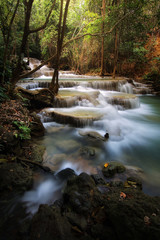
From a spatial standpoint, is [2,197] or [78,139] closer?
[2,197]

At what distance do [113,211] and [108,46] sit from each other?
702 inches

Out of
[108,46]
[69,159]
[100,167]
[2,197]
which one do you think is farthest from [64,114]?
[108,46]

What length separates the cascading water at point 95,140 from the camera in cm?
322

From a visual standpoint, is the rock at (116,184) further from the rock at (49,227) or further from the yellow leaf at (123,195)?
the rock at (49,227)

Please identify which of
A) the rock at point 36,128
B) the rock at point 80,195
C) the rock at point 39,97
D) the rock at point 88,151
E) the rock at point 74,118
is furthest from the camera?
the rock at point 39,97

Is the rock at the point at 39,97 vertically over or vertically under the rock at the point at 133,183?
over

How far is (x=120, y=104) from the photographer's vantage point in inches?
307

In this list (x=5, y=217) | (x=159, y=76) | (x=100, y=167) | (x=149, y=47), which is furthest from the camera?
(x=149, y=47)

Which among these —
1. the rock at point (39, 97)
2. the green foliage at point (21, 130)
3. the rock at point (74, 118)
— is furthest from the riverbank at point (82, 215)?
the rock at point (39, 97)

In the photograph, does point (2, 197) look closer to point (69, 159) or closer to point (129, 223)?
point (69, 159)

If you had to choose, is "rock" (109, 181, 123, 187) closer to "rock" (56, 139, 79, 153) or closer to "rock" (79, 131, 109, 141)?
"rock" (56, 139, 79, 153)

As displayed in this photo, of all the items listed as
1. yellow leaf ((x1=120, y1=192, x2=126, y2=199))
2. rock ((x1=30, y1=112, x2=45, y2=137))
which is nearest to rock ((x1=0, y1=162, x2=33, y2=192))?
yellow leaf ((x1=120, y1=192, x2=126, y2=199))

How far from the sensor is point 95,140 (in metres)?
4.49

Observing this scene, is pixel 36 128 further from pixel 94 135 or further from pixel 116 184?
pixel 116 184
